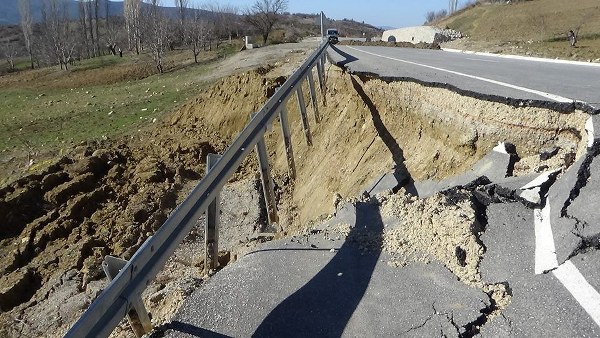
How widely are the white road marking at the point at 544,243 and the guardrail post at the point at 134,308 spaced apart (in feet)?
8.86

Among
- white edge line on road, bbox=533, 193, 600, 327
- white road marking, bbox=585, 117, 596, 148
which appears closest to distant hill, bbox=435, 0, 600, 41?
white road marking, bbox=585, 117, 596, 148

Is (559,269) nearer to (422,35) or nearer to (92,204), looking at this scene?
(92,204)

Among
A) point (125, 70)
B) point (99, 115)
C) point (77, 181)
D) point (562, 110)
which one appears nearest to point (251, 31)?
point (125, 70)

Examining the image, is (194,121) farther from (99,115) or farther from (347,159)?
(347,159)

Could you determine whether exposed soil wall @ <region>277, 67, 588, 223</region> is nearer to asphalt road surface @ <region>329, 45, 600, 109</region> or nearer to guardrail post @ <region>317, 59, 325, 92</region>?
asphalt road surface @ <region>329, 45, 600, 109</region>

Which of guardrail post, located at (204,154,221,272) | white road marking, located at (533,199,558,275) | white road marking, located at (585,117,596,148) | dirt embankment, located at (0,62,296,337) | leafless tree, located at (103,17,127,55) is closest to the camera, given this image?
white road marking, located at (533,199,558,275)

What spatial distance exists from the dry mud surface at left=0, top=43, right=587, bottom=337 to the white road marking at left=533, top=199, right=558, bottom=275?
417mm

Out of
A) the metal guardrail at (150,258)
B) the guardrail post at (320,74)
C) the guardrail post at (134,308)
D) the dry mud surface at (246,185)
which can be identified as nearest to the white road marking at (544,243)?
the dry mud surface at (246,185)

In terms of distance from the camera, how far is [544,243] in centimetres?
351

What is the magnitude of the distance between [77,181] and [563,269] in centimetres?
1030

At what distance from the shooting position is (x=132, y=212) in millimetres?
9547

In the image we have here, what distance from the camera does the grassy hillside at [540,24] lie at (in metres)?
26.1

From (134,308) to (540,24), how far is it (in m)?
39.5

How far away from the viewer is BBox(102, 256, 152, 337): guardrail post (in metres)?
2.77
